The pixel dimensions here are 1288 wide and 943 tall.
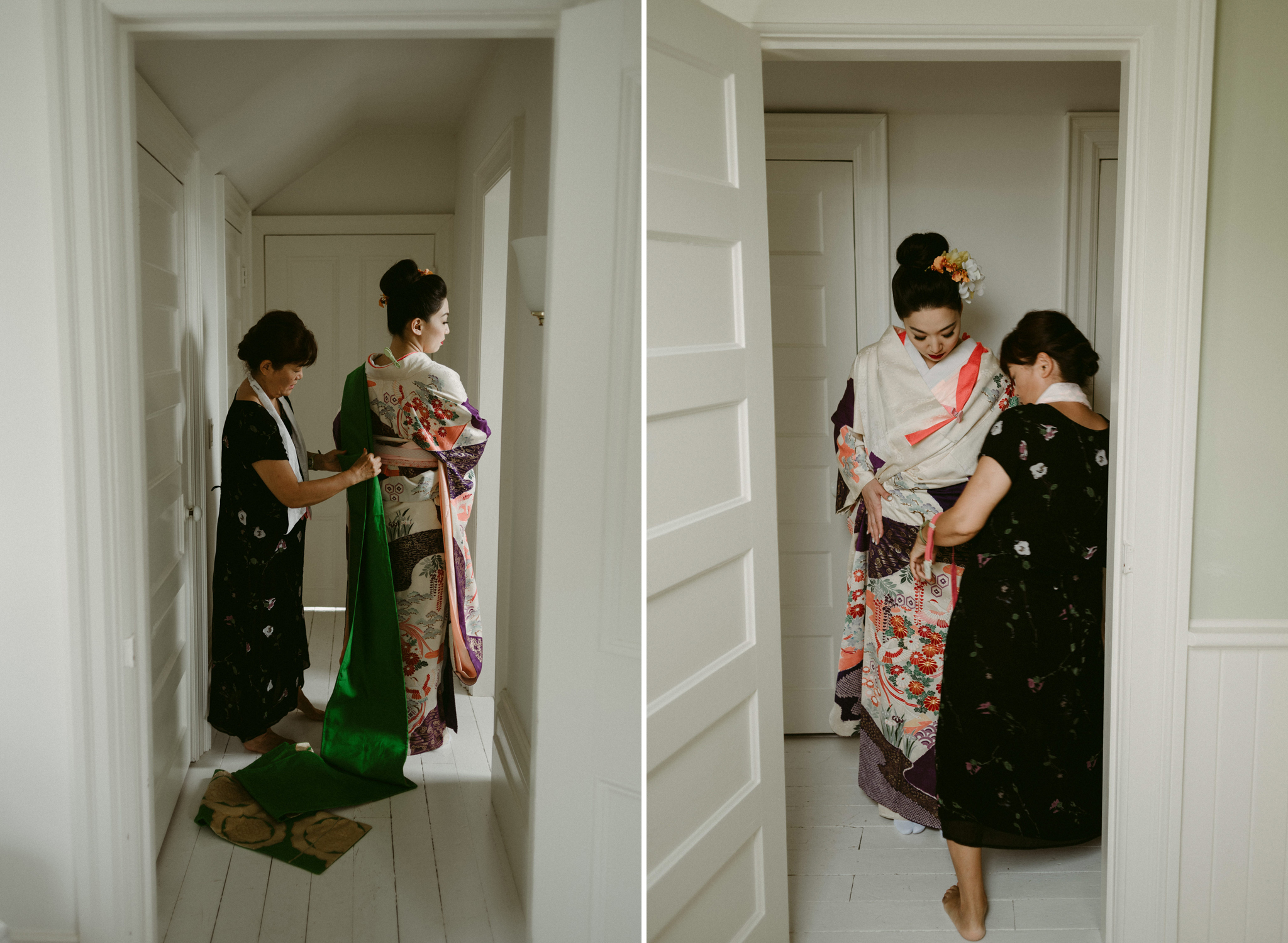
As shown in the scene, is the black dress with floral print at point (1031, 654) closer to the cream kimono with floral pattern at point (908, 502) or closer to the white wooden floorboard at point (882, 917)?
the white wooden floorboard at point (882, 917)

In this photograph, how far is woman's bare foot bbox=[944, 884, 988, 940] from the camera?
7.26 ft

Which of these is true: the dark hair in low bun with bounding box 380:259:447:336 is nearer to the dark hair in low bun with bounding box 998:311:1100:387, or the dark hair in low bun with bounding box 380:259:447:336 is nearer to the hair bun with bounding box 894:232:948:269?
the hair bun with bounding box 894:232:948:269

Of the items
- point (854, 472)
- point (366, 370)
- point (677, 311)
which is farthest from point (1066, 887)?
point (366, 370)

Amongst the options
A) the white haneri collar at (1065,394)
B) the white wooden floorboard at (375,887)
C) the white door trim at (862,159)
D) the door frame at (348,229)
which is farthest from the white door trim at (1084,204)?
the door frame at (348,229)

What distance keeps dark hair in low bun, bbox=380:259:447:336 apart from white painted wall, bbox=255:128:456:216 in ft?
6.24

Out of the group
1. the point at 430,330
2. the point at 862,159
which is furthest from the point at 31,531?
the point at 862,159

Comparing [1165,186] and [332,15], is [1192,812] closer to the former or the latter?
[1165,186]

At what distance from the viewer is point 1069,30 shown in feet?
6.29

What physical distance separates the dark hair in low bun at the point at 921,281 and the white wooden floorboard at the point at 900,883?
4.85 feet

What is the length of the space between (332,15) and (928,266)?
5.40 feet

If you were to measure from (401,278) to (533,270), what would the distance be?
91 centimetres

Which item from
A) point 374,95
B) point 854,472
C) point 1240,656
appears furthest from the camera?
point 374,95

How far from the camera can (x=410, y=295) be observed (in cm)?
293

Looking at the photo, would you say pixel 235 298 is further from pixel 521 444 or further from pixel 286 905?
pixel 286 905
